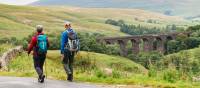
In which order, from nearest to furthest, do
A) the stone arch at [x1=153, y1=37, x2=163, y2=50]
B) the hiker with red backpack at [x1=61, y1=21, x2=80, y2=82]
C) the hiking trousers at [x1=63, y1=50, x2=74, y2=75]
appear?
the hiker with red backpack at [x1=61, y1=21, x2=80, y2=82] < the hiking trousers at [x1=63, y1=50, x2=74, y2=75] < the stone arch at [x1=153, y1=37, x2=163, y2=50]

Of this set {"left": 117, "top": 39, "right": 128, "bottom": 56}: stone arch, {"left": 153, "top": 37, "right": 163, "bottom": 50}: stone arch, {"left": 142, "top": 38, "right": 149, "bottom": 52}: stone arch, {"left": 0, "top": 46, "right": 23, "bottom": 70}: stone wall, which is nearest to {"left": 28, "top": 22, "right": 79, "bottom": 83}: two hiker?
{"left": 0, "top": 46, "right": 23, "bottom": 70}: stone wall

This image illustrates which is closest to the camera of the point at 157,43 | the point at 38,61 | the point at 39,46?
the point at 39,46

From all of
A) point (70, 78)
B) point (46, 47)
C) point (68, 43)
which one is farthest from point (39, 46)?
point (70, 78)

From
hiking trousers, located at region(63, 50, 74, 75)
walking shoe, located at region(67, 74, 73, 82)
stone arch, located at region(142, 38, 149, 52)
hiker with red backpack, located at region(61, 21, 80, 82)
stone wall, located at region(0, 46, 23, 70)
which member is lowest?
stone arch, located at region(142, 38, 149, 52)

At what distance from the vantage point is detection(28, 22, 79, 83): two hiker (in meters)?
22.7

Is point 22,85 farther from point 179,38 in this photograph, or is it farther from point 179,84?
point 179,38

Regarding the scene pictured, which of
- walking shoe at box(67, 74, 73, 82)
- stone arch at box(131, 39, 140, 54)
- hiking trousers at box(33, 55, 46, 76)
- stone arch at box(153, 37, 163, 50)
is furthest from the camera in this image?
stone arch at box(153, 37, 163, 50)

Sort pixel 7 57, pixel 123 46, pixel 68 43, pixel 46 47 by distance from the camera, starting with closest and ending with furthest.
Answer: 1. pixel 46 47
2. pixel 68 43
3. pixel 7 57
4. pixel 123 46

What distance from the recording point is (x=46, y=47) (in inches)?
899

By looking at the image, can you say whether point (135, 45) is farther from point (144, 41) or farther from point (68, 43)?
point (68, 43)

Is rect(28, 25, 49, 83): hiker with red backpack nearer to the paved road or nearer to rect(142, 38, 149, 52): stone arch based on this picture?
the paved road

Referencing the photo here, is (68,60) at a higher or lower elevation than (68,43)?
lower

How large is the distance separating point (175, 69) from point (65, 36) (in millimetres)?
5350

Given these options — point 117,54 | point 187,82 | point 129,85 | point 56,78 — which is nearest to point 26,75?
point 56,78
